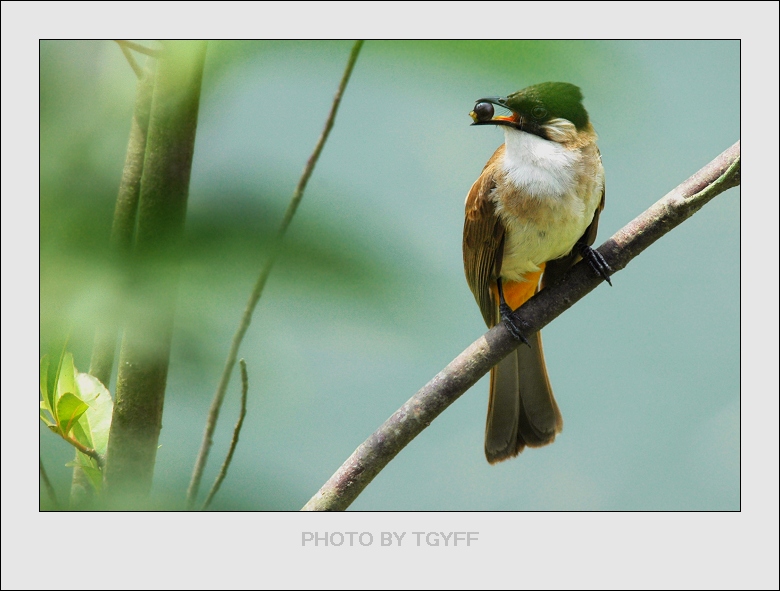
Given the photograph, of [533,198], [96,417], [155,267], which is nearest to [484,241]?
[533,198]

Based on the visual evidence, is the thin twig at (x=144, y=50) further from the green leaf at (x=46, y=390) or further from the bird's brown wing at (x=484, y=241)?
the bird's brown wing at (x=484, y=241)

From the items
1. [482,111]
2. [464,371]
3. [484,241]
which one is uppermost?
[482,111]

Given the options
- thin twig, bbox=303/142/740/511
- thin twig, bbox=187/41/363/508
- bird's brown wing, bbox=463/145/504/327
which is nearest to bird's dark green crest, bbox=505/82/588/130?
bird's brown wing, bbox=463/145/504/327

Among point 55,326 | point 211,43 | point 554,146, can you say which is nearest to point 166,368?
point 55,326

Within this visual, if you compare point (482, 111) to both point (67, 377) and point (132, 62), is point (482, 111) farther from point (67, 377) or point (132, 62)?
point (67, 377)

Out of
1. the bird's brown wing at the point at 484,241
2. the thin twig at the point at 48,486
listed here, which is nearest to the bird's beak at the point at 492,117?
the bird's brown wing at the point at 484,241
